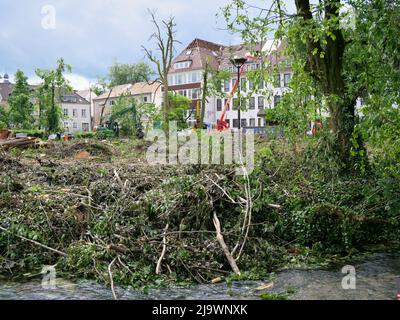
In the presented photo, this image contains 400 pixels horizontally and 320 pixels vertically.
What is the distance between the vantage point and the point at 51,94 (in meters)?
37.7

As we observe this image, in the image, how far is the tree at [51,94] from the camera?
116 feet

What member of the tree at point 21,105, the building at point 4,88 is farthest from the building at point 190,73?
the building at point 4,88

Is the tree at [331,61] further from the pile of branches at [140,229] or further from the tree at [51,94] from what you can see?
the tree at [51,94]

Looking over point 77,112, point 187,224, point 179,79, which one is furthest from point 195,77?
point 187,224

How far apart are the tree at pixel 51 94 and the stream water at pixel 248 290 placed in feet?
102

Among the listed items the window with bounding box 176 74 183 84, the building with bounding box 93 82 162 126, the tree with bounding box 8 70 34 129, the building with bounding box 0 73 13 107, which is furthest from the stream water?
the building with bounding box 0 73 13 107

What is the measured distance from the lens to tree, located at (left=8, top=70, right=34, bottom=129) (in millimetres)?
38938

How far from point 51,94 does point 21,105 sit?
10.9 ft

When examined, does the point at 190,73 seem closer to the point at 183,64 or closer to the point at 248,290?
the point at 183,64

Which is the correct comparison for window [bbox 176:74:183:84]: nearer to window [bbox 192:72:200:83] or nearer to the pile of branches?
window [bbox 192:72:200:83]

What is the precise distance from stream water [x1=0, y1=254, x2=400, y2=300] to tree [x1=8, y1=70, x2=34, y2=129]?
118ft

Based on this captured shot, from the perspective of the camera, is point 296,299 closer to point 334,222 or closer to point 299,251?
point 299,251

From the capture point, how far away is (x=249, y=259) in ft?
20.6
